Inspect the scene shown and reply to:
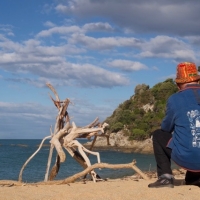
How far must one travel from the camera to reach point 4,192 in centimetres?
546

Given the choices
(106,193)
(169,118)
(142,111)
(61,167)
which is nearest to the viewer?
(106,193)

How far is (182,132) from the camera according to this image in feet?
17.2

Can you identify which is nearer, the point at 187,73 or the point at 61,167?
the point at 187,73

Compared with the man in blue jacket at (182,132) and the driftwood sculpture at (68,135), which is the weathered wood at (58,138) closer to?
the driftwood sculpture at (68,135)

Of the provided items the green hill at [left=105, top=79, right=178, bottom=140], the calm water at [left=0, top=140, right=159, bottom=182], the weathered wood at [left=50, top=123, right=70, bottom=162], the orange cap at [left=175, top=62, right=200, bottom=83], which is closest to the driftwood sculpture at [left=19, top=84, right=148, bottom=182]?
the weathered wood at [left=50, top=123, right=70, bottom=162]

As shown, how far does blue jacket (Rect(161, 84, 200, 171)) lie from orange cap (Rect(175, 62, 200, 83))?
90mm

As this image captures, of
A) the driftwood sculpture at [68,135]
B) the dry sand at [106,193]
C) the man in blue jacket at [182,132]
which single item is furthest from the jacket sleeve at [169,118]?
the driftwood sculpture at [68,135]

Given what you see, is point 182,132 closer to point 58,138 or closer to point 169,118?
point 169,118

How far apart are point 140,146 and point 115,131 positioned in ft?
25.0

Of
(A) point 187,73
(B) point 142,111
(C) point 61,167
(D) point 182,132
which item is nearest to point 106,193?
(D) point 182,132

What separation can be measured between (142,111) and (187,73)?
2632 inches

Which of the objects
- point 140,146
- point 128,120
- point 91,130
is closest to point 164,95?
point 128,120

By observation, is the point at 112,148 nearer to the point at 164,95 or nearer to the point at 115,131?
the point at 115,131

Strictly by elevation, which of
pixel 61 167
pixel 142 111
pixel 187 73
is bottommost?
pixel 61 167
